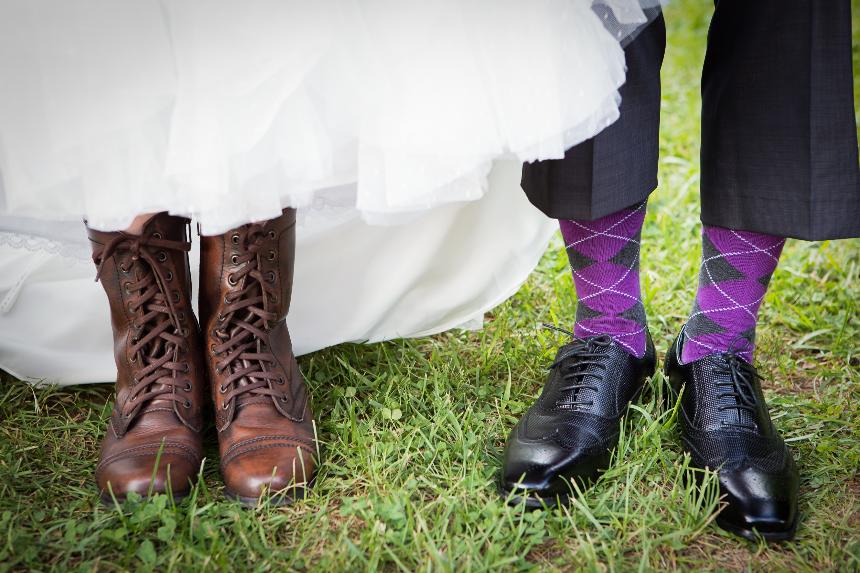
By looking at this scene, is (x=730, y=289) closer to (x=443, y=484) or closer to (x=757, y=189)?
(x=757, y=189)

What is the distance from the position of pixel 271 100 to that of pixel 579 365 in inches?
23.1

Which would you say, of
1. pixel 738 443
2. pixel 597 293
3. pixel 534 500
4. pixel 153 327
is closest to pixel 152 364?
pixel 153 327

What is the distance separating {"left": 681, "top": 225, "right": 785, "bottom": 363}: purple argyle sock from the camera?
3.46 ft

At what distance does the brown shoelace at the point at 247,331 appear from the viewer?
1.00 metres

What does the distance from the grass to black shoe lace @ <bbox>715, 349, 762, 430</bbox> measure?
0.09m

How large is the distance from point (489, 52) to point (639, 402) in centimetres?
61

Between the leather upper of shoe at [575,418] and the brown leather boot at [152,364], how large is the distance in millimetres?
446

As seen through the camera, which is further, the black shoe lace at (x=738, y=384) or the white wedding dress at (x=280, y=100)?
the black shoe lace at (x=738, y=384)

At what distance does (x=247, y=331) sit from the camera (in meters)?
1.02

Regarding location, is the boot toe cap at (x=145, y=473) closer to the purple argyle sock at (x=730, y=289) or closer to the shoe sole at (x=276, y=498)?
the shoe sole at (x=276, y=498)

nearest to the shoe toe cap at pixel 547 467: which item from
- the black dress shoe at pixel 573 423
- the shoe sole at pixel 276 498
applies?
the black dress shoe at pixel 573 423

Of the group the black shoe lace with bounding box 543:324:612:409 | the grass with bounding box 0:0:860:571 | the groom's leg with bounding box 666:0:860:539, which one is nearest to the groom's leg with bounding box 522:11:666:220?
the groom's leg with bounding box 666:0:860:539

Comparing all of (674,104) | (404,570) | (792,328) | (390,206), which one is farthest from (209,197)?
(674,104)

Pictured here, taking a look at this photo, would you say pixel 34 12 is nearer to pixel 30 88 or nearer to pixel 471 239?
pixel 30 88
